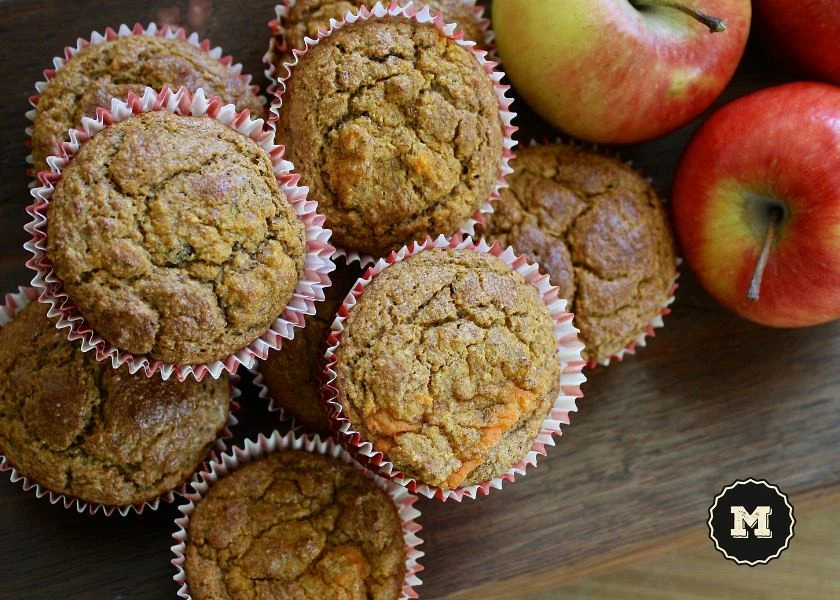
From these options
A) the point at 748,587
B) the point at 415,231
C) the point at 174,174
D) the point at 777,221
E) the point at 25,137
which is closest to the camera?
the point at 174,174

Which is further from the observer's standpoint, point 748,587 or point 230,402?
point 748,587

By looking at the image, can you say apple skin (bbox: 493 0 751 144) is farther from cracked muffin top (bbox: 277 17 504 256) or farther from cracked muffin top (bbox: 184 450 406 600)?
cracked muffin top (bbox: 184 450 406 600)

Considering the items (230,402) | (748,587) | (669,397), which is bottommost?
(748,587)

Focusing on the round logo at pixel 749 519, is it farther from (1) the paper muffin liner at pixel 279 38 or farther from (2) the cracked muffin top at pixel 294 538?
(1) the paper muffin liner at pixel 279 38

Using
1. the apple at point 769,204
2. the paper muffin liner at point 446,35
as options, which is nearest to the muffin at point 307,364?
the paper muffin liner at point 446,35

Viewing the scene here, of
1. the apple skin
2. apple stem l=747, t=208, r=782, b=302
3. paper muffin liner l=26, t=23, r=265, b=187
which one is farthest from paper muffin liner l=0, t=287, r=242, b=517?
apple stem l=747, t=208, r=782, b=302

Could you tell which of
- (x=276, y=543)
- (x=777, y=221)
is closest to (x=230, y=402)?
(x=276, y=543)

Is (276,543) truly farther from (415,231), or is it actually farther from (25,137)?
(25,137)

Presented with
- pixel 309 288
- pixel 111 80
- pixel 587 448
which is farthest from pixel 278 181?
pixel 587 448

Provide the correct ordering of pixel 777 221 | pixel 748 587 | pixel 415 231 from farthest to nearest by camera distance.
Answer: pixel 748 587, pixel 777 221, pixel 415 231
